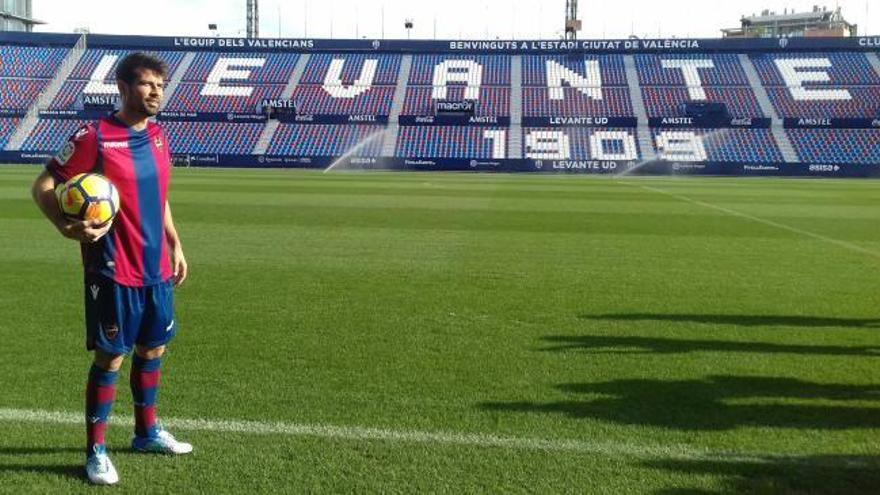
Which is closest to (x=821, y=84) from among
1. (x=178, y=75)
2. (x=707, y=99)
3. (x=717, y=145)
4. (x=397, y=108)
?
(x=707, y=99)

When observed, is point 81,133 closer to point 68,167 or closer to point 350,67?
point 68,167

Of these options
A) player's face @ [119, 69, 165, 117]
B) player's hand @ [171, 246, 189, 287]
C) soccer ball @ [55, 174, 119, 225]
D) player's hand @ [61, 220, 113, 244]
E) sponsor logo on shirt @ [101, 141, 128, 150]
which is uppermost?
player's face @ [119, 69, 165, 117]

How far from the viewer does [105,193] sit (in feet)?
12.1

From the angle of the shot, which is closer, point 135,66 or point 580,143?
point 135,66

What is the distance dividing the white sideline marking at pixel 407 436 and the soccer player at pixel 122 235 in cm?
78

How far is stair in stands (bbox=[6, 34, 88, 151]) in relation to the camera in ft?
181

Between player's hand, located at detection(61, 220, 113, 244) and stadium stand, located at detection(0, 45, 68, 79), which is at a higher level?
stadium stand, located at detection(0, 45, 68, 79)

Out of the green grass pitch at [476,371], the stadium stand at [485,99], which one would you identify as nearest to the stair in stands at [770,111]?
the stadium stand at [485,99]

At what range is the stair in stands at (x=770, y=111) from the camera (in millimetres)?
52688

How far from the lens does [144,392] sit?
4.42 meters

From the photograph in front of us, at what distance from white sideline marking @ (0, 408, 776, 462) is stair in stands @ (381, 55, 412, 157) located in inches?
1986

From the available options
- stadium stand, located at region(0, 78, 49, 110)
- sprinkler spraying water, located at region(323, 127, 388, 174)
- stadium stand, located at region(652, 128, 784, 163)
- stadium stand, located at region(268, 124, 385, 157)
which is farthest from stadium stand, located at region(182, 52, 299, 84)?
stadium stand, located at region(652, 128, 784, 163)

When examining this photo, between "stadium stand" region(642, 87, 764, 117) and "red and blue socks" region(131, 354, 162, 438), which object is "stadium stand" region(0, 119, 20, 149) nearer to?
"stadium stand" region(642, 87, 764, 117)

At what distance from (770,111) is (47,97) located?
50659 mm
